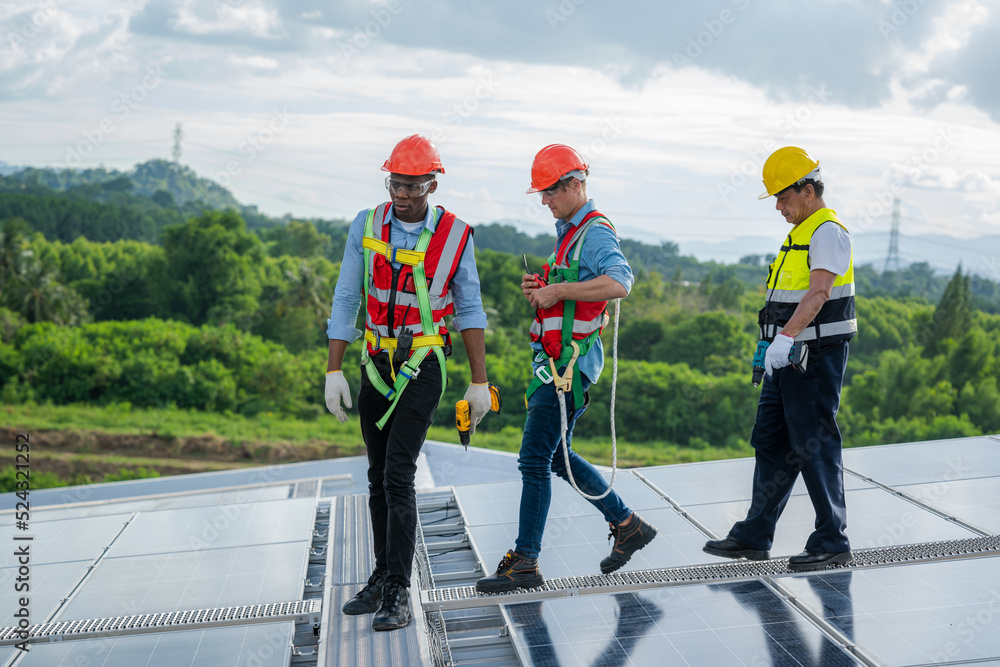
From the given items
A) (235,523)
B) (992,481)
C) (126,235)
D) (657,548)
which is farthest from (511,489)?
(126,235)

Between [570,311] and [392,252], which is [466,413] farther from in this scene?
[392,252]

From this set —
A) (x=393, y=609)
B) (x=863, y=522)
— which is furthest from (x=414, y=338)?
(x=863, y=522)

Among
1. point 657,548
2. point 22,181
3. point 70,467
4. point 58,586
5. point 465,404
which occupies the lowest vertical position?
point 70,467

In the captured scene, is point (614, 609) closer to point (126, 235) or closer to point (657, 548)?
point (657, 548)

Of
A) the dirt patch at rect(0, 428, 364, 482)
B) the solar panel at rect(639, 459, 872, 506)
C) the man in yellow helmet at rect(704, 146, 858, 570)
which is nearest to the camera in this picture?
the man in yellow helmet at rect(704, 146, 858, 570)

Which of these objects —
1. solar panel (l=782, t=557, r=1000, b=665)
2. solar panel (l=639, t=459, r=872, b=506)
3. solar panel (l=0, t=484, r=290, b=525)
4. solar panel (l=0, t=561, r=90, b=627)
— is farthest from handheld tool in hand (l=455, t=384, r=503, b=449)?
solar panel (l=0, t=484, r=290, b=525)

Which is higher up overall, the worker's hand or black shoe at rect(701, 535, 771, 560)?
the worker's hand

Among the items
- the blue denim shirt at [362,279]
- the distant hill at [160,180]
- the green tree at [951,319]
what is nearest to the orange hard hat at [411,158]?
the blue denim shirt at [362,279]

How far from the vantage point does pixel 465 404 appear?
3.73m

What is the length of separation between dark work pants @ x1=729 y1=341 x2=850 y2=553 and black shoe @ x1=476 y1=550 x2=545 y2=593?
1.14m

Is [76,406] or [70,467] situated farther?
[76,406]

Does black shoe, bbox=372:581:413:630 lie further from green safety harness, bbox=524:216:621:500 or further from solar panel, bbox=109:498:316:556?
solar panel, bbox=109:498:316:556

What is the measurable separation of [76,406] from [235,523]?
4202 centimetres

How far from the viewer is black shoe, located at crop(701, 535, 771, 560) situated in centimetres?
429
